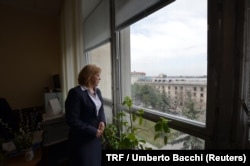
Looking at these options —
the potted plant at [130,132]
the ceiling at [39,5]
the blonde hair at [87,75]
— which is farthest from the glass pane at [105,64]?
the ceiling at [39,5]

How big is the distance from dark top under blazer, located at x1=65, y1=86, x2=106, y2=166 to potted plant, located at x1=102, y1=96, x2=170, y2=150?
230 mm

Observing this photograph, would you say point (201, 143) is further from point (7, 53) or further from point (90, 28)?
point (7, 53)

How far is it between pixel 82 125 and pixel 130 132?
0.53 m

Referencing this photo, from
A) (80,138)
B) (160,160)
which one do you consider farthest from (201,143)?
(80,138)

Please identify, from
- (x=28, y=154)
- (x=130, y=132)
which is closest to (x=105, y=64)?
(x=130, y=132)

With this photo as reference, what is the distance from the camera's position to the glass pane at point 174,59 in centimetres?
109

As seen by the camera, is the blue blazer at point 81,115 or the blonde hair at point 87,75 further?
the blonde hair at point 87,75

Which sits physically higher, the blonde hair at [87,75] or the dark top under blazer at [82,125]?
the blonde hair at [87,75]

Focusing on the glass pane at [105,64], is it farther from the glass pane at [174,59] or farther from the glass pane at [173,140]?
the glass pane at [173,140]

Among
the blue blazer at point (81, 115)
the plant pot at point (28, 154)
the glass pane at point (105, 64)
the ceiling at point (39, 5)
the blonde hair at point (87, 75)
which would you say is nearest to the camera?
the blue blazer at point (81, 115)

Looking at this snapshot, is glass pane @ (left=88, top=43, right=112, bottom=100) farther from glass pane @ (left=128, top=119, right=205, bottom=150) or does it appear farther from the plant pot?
the plant pot

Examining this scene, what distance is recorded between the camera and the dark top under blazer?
4.22 feet

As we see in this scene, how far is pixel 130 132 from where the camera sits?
1.61 meters

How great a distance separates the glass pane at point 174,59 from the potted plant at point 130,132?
19cm
